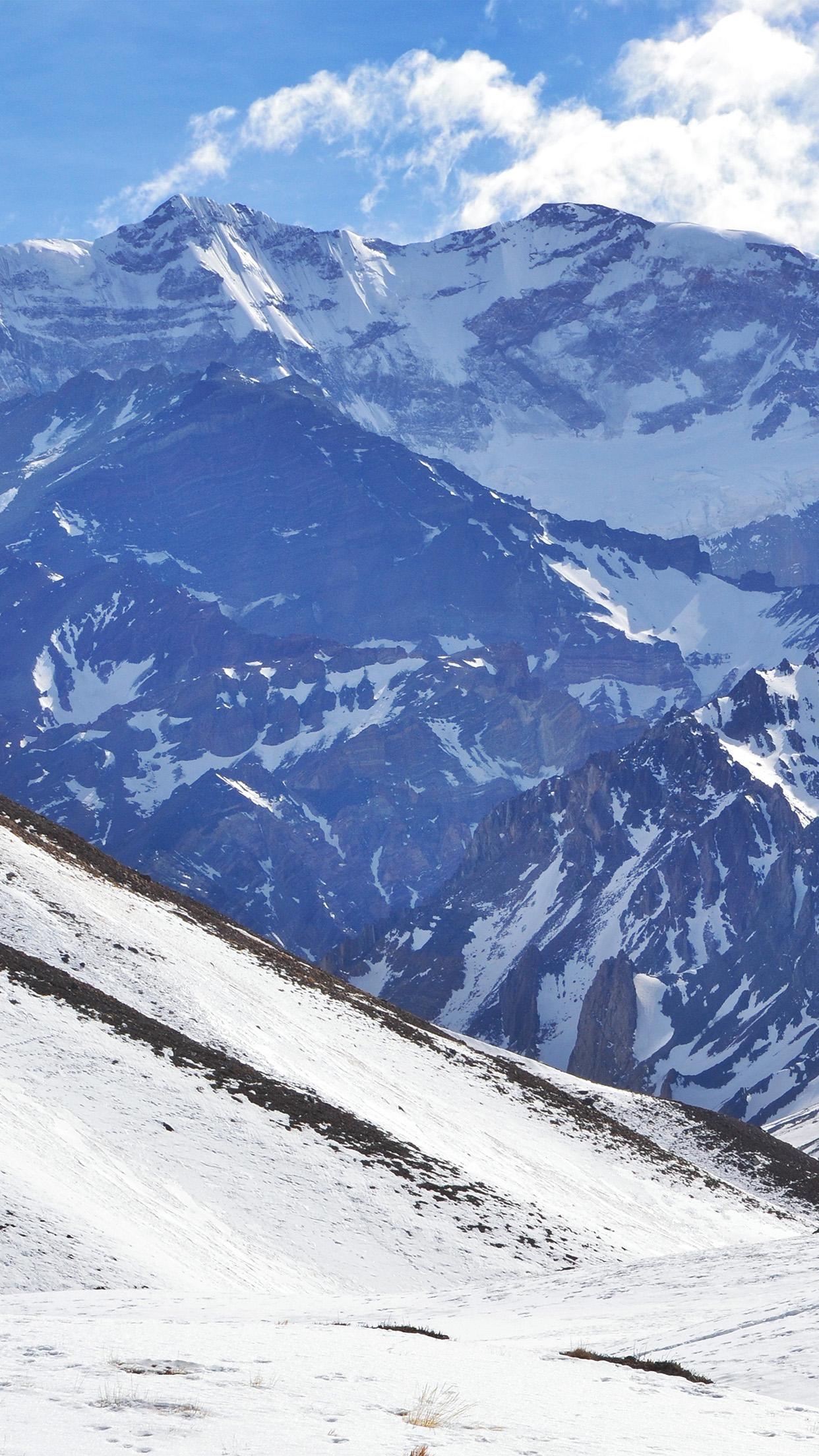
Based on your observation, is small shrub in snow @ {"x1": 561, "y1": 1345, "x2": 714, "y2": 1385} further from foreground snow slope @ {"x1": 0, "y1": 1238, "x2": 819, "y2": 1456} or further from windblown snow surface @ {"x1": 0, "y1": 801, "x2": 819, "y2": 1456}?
windblown snow surface @ {"x1": 0, "y1": 801, "x2": 819, "y2": 1456}

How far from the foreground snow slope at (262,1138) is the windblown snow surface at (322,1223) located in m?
0.12

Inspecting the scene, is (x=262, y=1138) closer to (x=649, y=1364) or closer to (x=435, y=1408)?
(x=649, y=1364)

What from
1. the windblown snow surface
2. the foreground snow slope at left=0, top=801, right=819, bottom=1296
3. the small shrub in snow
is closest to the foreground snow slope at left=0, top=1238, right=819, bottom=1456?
the windblown snow surface

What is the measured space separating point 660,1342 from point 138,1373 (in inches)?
428

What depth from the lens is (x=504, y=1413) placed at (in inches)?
762

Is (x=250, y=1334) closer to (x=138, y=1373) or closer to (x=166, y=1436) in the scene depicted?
(x=138, y=1373)

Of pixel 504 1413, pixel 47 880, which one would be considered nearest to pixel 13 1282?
pixel 504 1413

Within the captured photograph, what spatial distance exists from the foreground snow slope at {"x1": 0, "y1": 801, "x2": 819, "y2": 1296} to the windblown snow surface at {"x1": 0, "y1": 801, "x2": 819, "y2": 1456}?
0.12 metres

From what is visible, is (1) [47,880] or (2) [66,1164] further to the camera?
(1) [47,880]

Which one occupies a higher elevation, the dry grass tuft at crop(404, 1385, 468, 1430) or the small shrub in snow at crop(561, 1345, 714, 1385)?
the small shrub in snow at crop(561, 1345, 714, 1385)

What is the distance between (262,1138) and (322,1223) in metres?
3.97

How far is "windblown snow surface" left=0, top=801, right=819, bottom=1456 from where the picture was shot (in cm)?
1905

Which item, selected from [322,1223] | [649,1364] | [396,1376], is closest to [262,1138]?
[322,1223]

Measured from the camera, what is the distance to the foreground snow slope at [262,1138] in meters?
38.0
